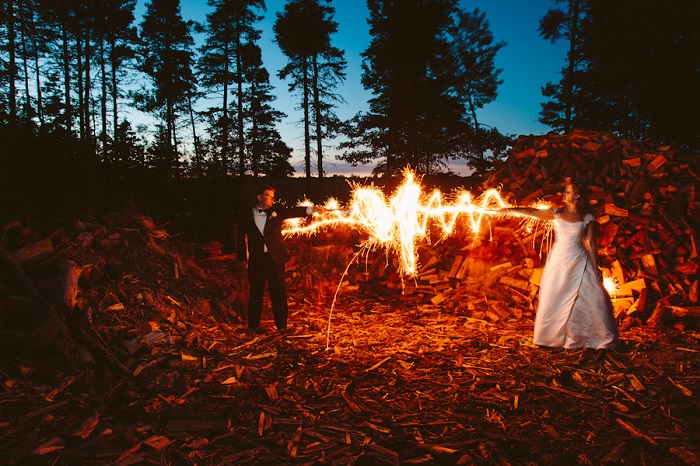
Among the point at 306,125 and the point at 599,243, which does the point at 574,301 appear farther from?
the point at 306,125

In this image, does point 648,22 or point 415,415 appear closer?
point 415,415

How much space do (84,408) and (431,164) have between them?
81.4ft

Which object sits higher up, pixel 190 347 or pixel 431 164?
pixel 431 164

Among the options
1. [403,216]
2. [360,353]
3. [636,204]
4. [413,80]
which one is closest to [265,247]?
[360,353]

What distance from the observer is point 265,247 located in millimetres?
6742

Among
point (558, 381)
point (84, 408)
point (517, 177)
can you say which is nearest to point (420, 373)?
point (558, 381)

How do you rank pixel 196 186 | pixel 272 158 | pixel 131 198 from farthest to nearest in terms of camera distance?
pixel 272 158
pixel 196 186
pixel 131 198

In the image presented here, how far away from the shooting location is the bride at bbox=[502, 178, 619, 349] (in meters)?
5.77

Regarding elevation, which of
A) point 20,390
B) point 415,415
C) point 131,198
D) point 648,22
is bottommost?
point 415,415

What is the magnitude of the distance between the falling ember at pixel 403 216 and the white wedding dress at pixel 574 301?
1.18m

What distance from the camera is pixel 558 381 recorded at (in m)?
4.94

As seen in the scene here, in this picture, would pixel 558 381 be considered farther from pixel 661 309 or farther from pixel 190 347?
pixel 190 347

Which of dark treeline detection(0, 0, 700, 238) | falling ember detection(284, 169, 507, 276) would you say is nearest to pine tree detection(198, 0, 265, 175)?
dark treeline detection(0, 0, 700, 238)

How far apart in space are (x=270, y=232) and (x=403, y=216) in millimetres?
2615
